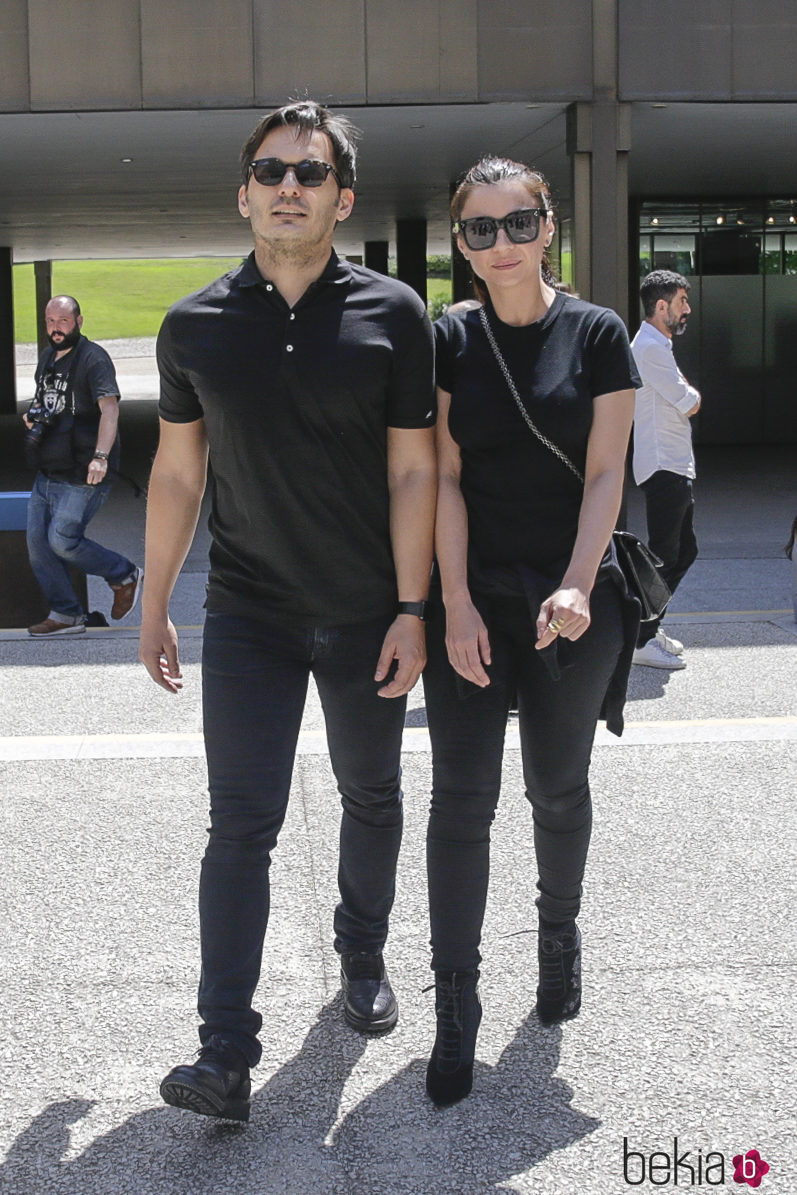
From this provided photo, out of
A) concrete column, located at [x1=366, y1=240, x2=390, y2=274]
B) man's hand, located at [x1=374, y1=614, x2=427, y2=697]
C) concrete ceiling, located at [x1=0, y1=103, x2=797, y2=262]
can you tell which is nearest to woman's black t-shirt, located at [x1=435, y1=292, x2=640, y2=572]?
man's hand, located at [x1=374, y1=614, x2=427, y2=697]

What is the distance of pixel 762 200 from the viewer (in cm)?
2073

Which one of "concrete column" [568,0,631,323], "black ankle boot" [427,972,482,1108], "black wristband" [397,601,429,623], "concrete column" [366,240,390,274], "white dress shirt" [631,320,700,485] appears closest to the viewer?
"black ankle boot" [427,972,482,1108]

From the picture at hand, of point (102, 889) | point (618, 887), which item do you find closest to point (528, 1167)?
point (618, 887)

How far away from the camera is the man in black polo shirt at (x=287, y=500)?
Answer: 3004 millimetres

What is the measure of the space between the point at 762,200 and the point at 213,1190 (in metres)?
20.1

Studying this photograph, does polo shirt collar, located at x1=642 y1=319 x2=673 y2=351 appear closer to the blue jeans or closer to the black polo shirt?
the blue jeans

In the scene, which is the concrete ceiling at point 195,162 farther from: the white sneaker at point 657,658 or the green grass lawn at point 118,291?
the green grass lawn at point 118,291

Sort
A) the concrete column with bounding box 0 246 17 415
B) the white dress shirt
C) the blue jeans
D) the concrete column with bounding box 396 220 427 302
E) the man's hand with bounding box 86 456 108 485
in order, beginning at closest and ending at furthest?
the white dress shirt, the man's hand with bounding box 86 456 108 485, the blue jeans, the concrete column with bounding box 396 220 427 302, the concrete column with bounding box 0 246 17 415

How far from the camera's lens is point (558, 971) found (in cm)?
340

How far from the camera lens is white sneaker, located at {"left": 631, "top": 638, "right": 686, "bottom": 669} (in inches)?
284

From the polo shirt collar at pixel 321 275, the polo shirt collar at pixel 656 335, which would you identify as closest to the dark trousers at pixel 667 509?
the polo shirt collar at pixel 656 335

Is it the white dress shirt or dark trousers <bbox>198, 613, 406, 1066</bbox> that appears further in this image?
the white dress shirt

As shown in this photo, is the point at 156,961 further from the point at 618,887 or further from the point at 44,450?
the point at 44,450

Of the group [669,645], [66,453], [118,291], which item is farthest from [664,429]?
[118,291]
